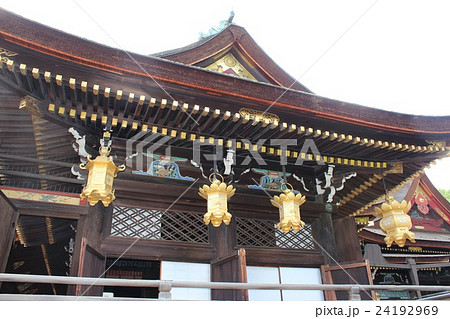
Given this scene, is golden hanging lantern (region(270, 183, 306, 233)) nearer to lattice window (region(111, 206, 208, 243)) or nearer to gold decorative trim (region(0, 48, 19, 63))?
lattice window (region(111, 206, 208, 243))

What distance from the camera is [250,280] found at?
6.41m

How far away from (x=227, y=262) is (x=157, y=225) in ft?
4.78

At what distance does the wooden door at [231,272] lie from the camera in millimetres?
5191

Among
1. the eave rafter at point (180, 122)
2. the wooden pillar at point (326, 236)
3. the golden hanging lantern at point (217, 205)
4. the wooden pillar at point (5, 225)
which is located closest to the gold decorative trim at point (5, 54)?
the eave rafter at point (180, 122)

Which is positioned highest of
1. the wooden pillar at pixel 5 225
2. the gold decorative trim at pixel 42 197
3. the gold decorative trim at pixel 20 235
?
the gold decorative trim at pixel 20 235

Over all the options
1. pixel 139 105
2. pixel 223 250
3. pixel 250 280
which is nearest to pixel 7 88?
pixel 139 105

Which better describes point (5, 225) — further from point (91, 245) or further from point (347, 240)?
point (347, 240)

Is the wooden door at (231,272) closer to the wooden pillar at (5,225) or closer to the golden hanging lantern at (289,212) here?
the golden hanging lantern at (289,212)

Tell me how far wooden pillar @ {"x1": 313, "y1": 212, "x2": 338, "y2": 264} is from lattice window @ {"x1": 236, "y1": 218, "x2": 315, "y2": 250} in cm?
18

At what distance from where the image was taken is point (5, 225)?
5.27 metres

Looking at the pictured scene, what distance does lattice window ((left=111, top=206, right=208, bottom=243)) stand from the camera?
598 centimetres

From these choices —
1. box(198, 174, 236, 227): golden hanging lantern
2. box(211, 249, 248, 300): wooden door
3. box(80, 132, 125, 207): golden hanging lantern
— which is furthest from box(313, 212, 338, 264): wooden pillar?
box(80, 132, 125, 207): golden hanging lantern

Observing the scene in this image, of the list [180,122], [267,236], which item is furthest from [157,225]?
[267,236]

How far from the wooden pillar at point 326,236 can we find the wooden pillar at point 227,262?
1.85 metres
